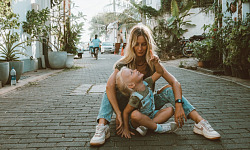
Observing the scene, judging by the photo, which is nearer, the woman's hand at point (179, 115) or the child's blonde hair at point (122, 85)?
the child's blonde hair at point (122, 85)

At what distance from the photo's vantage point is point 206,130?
307 centimetres

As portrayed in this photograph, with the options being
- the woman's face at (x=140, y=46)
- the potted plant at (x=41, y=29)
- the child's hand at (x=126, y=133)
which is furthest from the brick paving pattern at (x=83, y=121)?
the potted plant at (x=41, y=29)

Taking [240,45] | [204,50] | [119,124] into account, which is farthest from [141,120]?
[204,50]

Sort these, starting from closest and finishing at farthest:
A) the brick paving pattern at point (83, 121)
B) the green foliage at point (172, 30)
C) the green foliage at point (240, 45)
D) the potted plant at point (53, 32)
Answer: the brick paving pattern at point (83, 121) < the green foliage at point (240, 45) < the potted plant at point (53, 32) < the green foliage at point (172, 30)

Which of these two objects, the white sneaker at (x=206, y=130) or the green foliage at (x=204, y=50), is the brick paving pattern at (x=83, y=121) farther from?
the green foliage at (x=204, y=50)

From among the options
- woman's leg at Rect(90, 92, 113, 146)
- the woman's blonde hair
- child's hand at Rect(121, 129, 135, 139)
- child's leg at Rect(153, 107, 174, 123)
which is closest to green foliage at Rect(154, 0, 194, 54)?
the woman's blonde hair

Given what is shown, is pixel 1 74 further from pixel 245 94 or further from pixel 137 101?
pixel 245 94

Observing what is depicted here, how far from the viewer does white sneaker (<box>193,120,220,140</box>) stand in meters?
3.01

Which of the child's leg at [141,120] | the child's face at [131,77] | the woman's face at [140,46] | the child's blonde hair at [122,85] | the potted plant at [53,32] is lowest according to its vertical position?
the child's leg at [141,120]

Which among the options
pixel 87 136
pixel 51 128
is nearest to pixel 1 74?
pixel 51 128

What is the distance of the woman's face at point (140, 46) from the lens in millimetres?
3232

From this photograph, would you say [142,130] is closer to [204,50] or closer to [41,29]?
[204,50]

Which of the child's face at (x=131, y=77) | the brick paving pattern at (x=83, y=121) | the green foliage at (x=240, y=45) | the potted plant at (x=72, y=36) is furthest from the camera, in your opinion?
the potted plant at (x=72, y=36)

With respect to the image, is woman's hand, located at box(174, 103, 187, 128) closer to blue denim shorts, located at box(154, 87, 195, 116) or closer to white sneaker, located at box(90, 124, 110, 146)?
blue denim shorts, located at box(154, 87, 195, 116)
